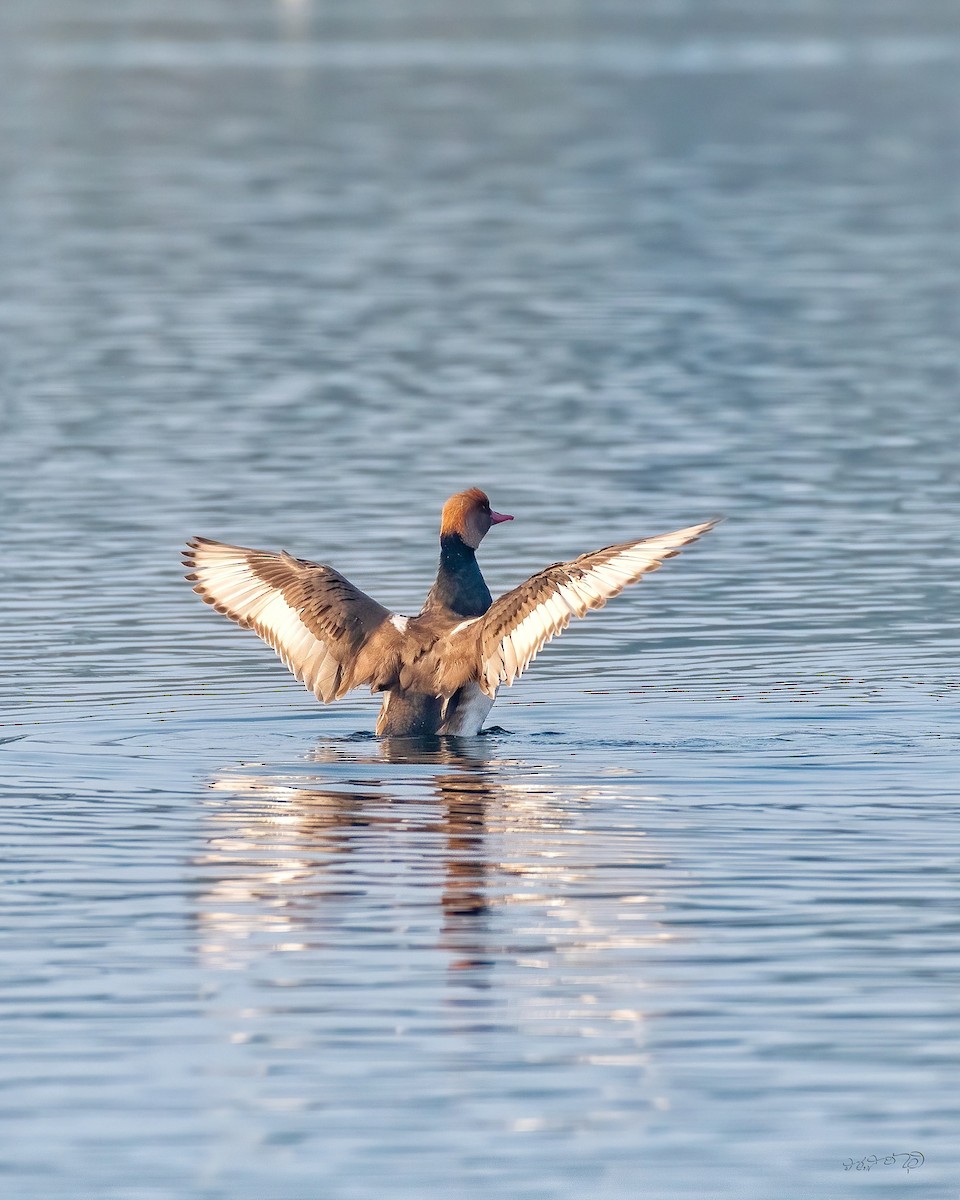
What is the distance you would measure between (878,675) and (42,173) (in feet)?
139

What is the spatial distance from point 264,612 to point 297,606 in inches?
8.6

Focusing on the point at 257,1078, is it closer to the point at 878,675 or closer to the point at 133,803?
the point at 133,803

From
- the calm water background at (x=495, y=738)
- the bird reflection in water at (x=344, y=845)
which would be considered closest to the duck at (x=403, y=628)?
the bird reflection in water at (x=344, y=845)

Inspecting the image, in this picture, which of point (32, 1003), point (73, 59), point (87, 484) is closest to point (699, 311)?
point (87, 484)

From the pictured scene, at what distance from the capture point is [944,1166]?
329 inches

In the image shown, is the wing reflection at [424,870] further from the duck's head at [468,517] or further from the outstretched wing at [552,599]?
the duck's head at [468,517]

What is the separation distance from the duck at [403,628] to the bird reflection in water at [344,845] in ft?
0.85

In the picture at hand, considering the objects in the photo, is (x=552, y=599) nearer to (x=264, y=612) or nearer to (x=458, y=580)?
(x=458, y=580)

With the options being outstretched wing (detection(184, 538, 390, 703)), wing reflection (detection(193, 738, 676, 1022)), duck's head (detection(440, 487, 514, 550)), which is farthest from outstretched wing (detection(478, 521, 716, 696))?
outstretched wing (detection(184, 538, 390, 703))

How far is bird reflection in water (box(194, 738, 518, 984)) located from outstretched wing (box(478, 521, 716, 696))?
52 centimetres

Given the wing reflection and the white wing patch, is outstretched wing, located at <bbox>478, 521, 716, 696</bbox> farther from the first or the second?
the white wing patch

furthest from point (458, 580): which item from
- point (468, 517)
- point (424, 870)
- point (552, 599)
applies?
point (424, 870)

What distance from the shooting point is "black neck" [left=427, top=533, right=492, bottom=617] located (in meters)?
15.0

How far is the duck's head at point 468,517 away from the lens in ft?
49.0
